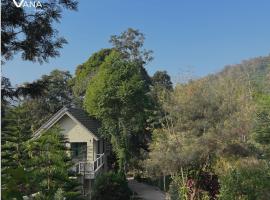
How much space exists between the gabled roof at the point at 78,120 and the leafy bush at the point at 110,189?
5408mm

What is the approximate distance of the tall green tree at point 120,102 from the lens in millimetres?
23578

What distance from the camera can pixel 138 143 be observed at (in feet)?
86.0

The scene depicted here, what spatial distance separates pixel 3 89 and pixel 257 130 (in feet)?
46.1

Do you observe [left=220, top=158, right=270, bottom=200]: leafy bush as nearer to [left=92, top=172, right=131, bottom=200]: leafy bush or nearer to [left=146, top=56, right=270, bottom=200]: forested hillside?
[left=146, top=56, right=270, bottom=200]: forested hillside

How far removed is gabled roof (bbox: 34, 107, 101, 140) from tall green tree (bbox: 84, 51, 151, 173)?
0.67 m

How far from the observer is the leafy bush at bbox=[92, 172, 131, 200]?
17984 millimetres

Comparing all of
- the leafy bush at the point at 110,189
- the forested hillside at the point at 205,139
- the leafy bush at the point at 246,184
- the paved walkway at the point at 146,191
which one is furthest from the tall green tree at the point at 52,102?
the leafy bush at the point at 246,184

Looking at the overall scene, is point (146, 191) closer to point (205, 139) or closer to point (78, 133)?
point (78, 133)

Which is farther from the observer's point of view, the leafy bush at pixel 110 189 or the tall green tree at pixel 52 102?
the tall green tree at pixel 52 102

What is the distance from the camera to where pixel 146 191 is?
2270cm

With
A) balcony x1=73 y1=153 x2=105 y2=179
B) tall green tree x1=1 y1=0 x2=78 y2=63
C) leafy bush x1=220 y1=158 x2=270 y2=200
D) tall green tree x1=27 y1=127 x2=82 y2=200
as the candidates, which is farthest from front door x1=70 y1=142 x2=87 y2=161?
tall green tree x1=1 y1=0 x2=78 y2=63

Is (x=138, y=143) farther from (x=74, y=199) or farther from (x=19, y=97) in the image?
(x=19, y=97)

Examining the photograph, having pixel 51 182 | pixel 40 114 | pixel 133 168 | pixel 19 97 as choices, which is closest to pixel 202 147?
pixel 51 182

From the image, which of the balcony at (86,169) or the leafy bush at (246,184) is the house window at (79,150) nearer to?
the balcony at (86,169)
